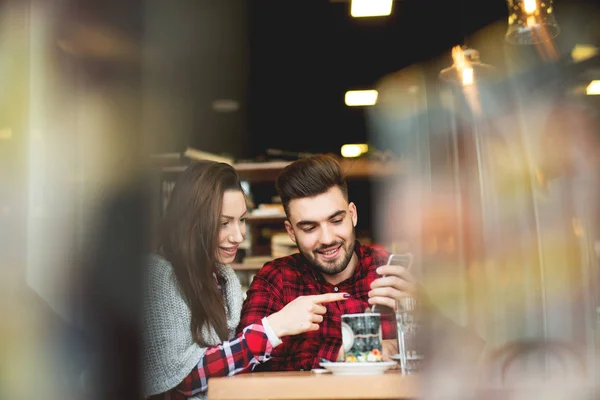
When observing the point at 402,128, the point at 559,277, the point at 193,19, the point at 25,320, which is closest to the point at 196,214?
the point at 193,19

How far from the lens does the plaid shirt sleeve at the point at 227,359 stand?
1.51 metres

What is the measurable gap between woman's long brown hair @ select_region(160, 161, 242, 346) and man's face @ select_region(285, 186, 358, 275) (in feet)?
0.94

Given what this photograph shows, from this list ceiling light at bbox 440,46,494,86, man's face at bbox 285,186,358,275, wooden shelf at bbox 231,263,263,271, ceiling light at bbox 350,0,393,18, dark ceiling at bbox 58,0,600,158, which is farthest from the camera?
wooden shelf at bbox 231,263,263,271

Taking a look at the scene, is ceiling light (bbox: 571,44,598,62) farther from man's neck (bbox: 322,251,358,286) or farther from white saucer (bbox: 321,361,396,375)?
white saucer (bbox: 321,361,396,375)

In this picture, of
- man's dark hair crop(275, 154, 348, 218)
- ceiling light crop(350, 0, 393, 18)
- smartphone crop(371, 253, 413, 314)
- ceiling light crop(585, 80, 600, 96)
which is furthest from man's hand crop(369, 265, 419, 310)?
ceiling light crop(350, 0, 393, 18)

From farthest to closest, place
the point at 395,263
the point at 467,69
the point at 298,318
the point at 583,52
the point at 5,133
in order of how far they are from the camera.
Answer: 1. the point at 467,69
2. the point at 583,52
3. the point at 395,263
4. the point at 298,318
5. the point at 5,133

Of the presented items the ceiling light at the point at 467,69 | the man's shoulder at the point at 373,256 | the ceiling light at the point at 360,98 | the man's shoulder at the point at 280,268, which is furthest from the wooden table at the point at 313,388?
the ceiling light at the point at 360,98

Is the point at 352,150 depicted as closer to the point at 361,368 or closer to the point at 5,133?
the point at 361,368

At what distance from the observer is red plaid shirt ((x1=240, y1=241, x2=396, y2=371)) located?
190 cm

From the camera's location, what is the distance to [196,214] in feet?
5.70

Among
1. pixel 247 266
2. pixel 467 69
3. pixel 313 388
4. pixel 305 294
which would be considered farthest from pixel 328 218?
pixel 247 266

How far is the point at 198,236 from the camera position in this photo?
5.65ft

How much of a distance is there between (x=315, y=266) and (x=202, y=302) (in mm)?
532

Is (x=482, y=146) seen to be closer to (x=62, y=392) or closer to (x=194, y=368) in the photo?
(x=194, y=368)
